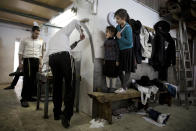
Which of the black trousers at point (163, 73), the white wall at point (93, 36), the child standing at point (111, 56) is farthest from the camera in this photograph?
the black trousers at point (163, 73)

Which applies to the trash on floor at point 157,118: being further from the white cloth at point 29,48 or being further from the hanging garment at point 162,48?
the white cloth at point 29,48

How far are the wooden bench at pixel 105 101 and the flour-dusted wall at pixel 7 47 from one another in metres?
4.43

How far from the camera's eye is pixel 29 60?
9.00 ft

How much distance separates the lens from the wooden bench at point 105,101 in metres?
1.87


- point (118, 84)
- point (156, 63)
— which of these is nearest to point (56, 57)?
point (118, 84)

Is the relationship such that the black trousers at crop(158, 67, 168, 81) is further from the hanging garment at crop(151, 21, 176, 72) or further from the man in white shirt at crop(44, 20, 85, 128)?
the man in white shirt at crop(44, 20, 85, 128)

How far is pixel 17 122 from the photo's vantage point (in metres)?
1.83

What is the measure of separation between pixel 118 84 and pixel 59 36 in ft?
4.87

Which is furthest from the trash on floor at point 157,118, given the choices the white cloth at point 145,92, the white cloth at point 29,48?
the white cloth at point 29,48

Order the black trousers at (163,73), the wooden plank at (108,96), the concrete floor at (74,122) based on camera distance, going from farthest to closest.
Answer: the black trousers at (163,73), the wooden plank at (108,96), the concrete floor at (74,122)

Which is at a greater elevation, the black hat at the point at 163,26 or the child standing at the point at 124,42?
the black hat at the point at 163,26

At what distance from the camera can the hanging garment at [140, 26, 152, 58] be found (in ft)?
9.33

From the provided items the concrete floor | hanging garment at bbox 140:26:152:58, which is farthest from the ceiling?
the concrete floor

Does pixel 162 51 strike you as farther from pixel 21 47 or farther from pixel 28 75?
pixel 21 47
